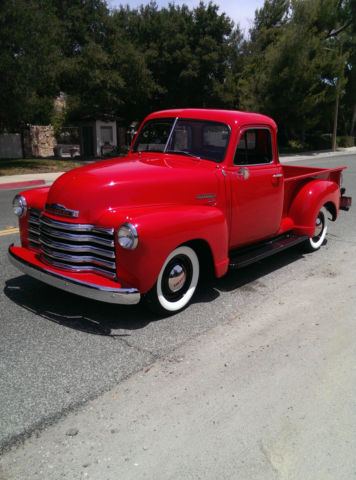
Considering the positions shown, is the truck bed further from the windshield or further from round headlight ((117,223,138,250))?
round headlight ((117,223,138,250))

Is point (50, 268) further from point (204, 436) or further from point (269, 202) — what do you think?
point (269, 202)

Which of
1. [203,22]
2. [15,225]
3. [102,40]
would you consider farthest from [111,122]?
[15,225]

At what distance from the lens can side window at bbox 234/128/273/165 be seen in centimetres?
477

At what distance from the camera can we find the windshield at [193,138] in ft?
15.3

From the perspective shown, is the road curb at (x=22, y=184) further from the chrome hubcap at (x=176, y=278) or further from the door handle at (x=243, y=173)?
the chrome hubcap at (x=176, y=278)

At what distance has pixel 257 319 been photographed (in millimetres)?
4047

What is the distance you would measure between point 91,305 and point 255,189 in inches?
87.3

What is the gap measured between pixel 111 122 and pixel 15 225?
2062 centimetres

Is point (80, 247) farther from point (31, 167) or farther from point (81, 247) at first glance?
point (31, 167)

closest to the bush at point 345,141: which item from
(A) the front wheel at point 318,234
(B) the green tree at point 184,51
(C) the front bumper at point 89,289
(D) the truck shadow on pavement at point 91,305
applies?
(B) the green tree at point 184,51

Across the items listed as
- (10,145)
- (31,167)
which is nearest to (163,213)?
(31,167)

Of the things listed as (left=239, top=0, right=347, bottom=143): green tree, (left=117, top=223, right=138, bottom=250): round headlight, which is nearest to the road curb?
(left=117, top=223, right=138, bottom=250): round headlight

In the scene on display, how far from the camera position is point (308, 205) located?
5777mm

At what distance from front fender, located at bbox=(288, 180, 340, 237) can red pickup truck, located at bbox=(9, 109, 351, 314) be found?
0.23 m
